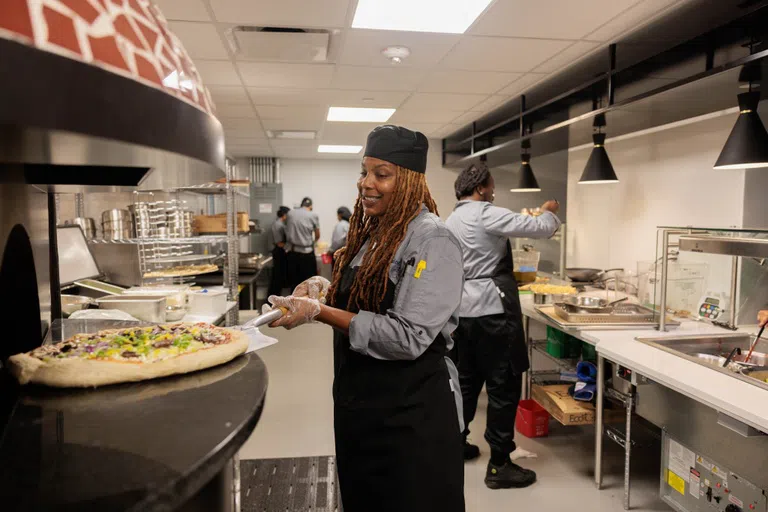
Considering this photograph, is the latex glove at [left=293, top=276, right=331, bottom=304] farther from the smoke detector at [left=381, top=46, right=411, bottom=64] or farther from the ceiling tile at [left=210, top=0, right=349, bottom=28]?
the smoke detector at [left=381, top=46, right=411, bottom=64]

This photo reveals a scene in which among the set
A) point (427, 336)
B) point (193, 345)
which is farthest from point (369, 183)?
point (193, 345)

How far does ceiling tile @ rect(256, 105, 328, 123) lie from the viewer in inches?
211

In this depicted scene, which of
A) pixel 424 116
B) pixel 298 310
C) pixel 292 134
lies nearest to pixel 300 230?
pixel 292 134

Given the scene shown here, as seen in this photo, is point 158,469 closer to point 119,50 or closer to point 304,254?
point 119,50

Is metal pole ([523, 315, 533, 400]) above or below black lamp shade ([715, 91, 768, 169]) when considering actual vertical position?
below

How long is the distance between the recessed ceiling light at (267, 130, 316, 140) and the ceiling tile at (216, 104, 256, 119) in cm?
105

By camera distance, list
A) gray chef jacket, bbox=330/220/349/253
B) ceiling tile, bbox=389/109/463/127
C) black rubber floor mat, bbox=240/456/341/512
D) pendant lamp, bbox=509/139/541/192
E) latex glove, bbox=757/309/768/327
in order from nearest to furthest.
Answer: black rubber floor mat, bbox=240/456/341/512, latex glove, bbox=757/309/768/327, pendant lamp, bbox=509/139/541/192, ceiling tile, bbox=389/109/463/127, gray chef jacket, bbox=330/220/349/253

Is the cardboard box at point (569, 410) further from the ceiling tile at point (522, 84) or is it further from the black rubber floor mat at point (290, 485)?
the ceiling tile at point (522, 84)

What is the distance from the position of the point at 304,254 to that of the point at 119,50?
310 inches

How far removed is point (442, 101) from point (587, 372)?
301 centimetres

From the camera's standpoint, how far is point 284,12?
2883 mm

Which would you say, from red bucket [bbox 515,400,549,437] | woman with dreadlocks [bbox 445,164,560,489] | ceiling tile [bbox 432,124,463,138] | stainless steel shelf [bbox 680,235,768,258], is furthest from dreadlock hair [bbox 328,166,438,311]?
ceiling tile [bbox 432,124,463,138]

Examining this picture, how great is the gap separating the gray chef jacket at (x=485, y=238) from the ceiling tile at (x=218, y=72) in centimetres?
210

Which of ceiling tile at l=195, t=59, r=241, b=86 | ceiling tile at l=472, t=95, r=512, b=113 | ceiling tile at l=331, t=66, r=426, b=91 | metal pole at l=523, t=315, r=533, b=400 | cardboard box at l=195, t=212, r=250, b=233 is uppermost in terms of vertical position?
ceiling tile at l=472, t=95, r=512, b=113
